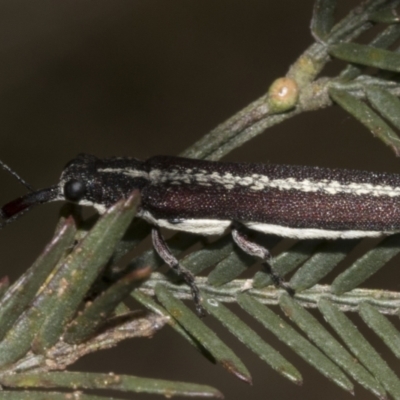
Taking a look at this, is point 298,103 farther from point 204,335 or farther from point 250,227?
point 204,335

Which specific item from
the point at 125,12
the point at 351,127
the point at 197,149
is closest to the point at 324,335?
the point at 197,149

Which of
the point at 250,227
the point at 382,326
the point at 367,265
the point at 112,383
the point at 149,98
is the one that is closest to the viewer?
the point at 112,383

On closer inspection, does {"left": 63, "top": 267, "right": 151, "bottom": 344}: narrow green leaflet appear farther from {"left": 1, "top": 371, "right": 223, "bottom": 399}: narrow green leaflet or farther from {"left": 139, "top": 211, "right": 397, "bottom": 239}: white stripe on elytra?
{"left": 139, "top": 211, "right": 397, "bottom": 239}: white stripe on elytra

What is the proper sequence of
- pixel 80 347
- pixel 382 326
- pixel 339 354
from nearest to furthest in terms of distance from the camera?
pixel 80 347 < pixel 339 354 < pixel 382 326

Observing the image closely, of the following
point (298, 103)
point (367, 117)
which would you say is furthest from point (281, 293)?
point (298, 103)

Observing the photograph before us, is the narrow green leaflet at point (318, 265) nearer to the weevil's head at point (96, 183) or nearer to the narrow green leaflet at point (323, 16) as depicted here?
the narrow green leaflet at point (323, 16)

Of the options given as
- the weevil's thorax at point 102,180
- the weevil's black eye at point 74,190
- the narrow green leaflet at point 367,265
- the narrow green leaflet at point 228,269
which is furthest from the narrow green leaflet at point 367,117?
the weevil's black eye at point 74,190

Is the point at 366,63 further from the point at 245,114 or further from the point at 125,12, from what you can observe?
the point at 125,12
